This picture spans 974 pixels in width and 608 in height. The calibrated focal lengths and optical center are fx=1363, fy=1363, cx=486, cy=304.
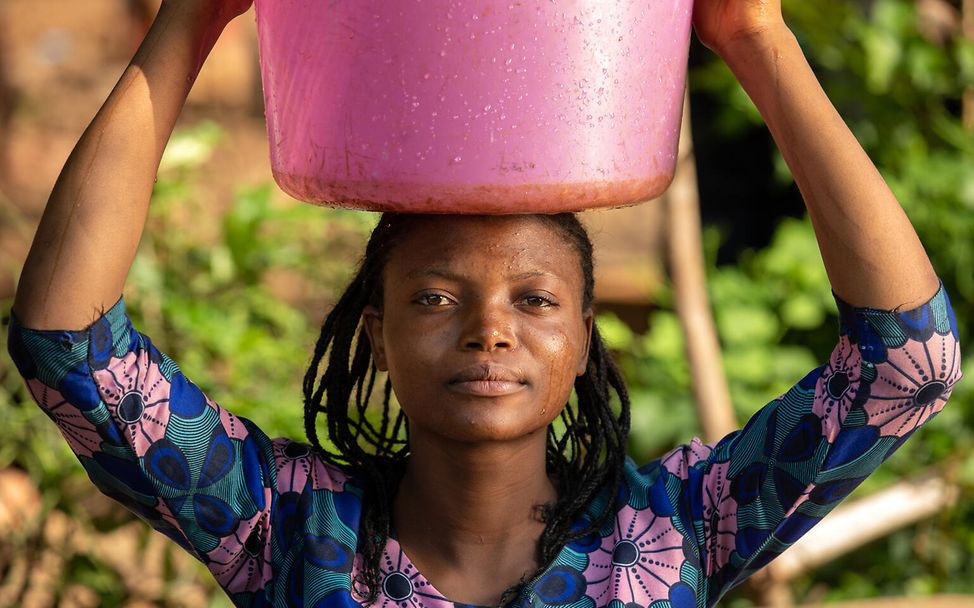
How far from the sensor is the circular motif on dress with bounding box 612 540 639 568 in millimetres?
1688

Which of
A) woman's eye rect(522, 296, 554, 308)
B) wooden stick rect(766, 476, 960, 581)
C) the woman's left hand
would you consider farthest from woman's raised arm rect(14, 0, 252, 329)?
wooden stick rect(766, 476, 960, 581)

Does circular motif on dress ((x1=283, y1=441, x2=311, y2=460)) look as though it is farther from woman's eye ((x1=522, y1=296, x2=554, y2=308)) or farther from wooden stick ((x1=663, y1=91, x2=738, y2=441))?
wooden stick ((x1=663, y1=91, x2=738, y2=441))

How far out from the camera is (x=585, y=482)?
1.79 meters

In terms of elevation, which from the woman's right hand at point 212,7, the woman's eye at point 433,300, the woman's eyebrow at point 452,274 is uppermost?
the woman's right hand at point 212,7

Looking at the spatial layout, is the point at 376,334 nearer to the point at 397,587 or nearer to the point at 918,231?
the point at 397,587

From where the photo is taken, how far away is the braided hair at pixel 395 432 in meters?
1.73

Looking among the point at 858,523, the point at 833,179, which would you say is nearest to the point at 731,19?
the point at 833,179

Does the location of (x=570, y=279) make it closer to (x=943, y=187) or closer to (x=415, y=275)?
(x=415, y=275)

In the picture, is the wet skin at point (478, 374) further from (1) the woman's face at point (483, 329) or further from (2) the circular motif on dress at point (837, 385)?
(2) the circular motif on dress at point (837, 385)

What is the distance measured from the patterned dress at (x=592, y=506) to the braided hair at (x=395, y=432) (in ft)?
0.07

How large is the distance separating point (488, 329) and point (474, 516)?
282 mm

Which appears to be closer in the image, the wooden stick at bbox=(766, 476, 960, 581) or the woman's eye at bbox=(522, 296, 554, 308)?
the woman's eye at bbox=(522, 296, 554, 308)

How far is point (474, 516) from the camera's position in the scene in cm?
174

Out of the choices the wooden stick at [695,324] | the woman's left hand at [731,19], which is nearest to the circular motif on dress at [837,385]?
the woman's left hand at [731,19]
